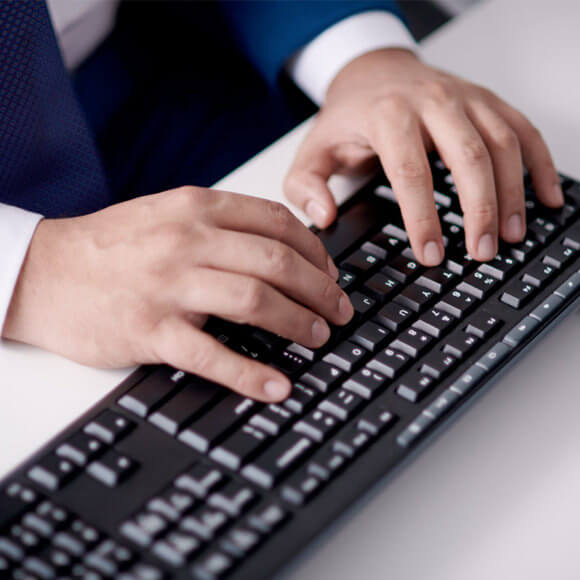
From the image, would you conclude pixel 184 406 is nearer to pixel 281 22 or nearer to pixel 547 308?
pixel 547 308

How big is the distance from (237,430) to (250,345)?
0.23ft

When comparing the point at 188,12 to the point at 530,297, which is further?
the point at 188,12

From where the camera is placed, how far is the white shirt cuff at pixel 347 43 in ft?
2.45

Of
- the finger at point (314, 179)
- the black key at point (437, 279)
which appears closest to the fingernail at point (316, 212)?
the finger at point (314, 179)

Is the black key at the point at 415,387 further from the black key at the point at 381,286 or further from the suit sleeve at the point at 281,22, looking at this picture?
the suit sleeve at the point at 281,22

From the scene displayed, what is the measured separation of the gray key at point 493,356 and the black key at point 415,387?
0.04 m

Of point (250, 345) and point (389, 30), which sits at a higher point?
point (389, 30)

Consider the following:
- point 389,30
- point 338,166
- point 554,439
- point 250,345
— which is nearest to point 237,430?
point 250,345

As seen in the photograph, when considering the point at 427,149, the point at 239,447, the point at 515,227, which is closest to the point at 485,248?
the point at 515,227

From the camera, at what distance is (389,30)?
29.8 inches

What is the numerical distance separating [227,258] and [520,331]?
195 mm

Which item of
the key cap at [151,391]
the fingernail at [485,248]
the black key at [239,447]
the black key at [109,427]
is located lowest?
the black key at [109,427]

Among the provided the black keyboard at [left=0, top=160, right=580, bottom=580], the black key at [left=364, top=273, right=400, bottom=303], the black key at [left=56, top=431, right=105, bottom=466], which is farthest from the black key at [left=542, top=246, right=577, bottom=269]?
the black key at [left=56, top=431, right=105, bottom=466]

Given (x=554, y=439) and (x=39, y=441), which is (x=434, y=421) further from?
(x=39, y=441)
